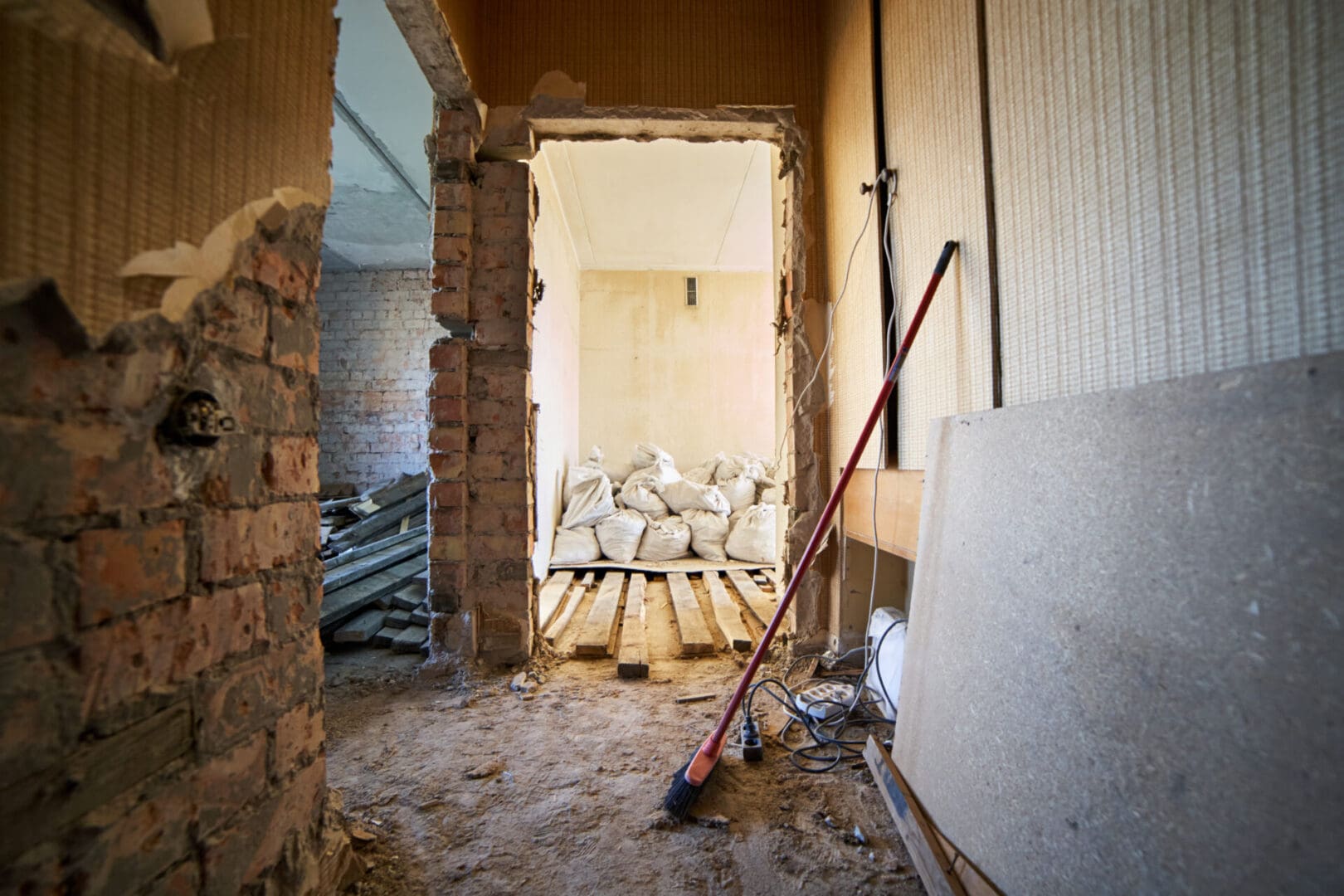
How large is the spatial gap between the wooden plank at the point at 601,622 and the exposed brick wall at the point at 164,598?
132cm

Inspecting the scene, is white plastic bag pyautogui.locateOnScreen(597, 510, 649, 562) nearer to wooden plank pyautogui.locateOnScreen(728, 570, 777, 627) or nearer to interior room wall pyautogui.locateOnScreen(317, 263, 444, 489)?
wooden plank pyautogui.locateOnScreen(728, 570, 777, 627)

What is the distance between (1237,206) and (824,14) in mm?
2085

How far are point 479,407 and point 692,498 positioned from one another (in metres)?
2.29

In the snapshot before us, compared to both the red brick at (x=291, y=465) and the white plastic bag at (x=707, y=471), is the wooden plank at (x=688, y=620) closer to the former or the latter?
the white plastic bag at (x=707, y=471)

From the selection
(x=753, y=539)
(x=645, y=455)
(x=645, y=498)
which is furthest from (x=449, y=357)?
(x=645, y=455)

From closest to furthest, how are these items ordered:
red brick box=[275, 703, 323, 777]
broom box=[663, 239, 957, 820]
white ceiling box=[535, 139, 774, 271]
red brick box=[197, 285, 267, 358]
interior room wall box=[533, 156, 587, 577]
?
red brick box=[197, 285, 267, 358]
red brick box=[275, 703, 323, 777]
broom box=[663, 239, 957, 820]
interior room wall box=[533, 156, 587, 577]
white ceiling box=[535, 139, 774, 271]

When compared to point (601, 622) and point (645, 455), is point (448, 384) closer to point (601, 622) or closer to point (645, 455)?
point (601, 622)

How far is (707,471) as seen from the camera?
4828 mm

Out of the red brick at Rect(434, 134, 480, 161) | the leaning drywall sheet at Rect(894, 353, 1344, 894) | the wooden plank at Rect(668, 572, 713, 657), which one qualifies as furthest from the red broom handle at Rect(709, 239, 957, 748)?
the red brick at Rect(434, 134, 480, 161)

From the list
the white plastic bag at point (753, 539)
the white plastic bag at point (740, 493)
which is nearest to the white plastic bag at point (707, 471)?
the white plastic bag at point (740, 493)

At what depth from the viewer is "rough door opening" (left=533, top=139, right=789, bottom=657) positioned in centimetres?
297

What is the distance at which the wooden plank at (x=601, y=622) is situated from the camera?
2244mm

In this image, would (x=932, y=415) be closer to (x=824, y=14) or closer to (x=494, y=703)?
(x=494, y=703)

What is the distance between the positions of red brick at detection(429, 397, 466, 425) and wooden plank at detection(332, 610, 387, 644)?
102cm
